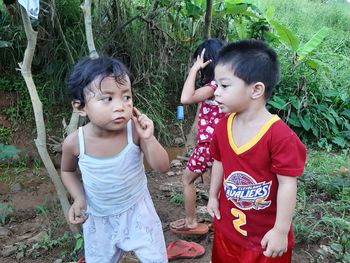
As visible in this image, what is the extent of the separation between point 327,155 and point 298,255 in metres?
2.35

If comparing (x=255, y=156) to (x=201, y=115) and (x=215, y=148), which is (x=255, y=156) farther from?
(x=201, y=115)

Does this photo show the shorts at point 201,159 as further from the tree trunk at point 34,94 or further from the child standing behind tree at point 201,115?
the tree trunk at point 34,94

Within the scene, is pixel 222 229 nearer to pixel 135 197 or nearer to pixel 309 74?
pixel 135 197

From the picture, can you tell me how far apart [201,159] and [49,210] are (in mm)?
1448

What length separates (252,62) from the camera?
1.60 metres

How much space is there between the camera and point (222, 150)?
1.76m

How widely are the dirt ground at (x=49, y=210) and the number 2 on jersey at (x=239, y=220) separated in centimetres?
92

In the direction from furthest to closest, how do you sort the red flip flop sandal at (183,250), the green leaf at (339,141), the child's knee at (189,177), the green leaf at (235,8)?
1. the green leaf at (339,141)
2. the green leaf at (235,8)
3. the child's knee at (189,177)
4. the red flip flop sandal at (183,250)

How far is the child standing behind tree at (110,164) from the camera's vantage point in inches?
67.2

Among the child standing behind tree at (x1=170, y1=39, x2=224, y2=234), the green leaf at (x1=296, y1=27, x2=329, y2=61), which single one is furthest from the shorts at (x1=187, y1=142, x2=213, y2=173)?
the green leaf at (x1=296, y1=27, x2=329, y2=61)

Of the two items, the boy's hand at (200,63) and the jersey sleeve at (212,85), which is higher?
the boy's hand at (200,63)

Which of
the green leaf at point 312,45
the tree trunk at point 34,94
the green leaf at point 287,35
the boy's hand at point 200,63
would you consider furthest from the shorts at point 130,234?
the green leaf at point 312,45

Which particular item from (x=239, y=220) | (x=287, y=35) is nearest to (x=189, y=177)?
(x=239, y=220)

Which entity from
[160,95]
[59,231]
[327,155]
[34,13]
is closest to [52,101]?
[160,95]
